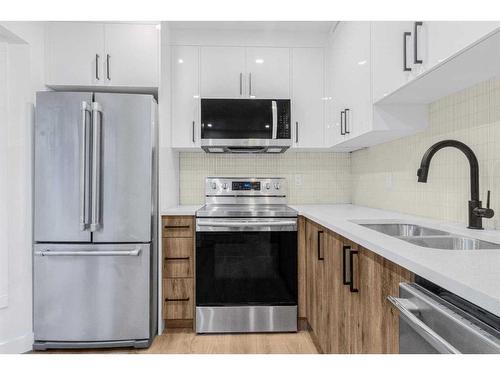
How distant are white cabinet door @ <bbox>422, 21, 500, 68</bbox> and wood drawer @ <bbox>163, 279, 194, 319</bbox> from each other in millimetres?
1959

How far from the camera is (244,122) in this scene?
2.49 m

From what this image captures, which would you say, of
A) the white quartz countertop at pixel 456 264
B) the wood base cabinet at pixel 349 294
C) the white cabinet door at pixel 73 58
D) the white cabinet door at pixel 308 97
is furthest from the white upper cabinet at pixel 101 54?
the white quartz countertop at pixel 456 264

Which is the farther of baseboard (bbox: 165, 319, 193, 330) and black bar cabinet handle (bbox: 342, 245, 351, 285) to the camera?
baseboard (bbox: 165, 319, 193, 330)

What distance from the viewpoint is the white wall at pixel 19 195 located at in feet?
6.68

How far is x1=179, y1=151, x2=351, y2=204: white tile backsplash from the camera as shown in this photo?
290 centimetres

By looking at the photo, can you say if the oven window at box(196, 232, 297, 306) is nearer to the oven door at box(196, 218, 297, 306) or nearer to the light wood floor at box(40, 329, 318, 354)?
the oven door at box(196, 218, 297, 306)

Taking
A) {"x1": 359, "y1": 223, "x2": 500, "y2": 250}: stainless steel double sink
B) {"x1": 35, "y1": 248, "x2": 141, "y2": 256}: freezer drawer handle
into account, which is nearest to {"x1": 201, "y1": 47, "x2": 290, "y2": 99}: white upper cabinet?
{"x1": 35, "y1": 248, "x2": 141, "y2": 256}: freezer drawer handle

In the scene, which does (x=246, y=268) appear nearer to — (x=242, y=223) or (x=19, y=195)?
(x=242, y=223)

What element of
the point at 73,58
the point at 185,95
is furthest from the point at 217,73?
the point at 73,58

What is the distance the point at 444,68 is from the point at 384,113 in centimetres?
56

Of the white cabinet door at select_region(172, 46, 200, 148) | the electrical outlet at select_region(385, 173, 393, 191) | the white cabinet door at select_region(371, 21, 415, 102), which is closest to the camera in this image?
the white cabinet door at select_region(371, 21, 415, 102)

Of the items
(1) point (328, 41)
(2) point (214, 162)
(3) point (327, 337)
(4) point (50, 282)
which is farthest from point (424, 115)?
(4) point (50, 282)

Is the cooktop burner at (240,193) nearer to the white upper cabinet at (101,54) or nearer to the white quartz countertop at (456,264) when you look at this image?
the white upper cabinet at (101,54)

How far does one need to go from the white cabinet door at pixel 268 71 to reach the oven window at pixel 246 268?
1.17m
